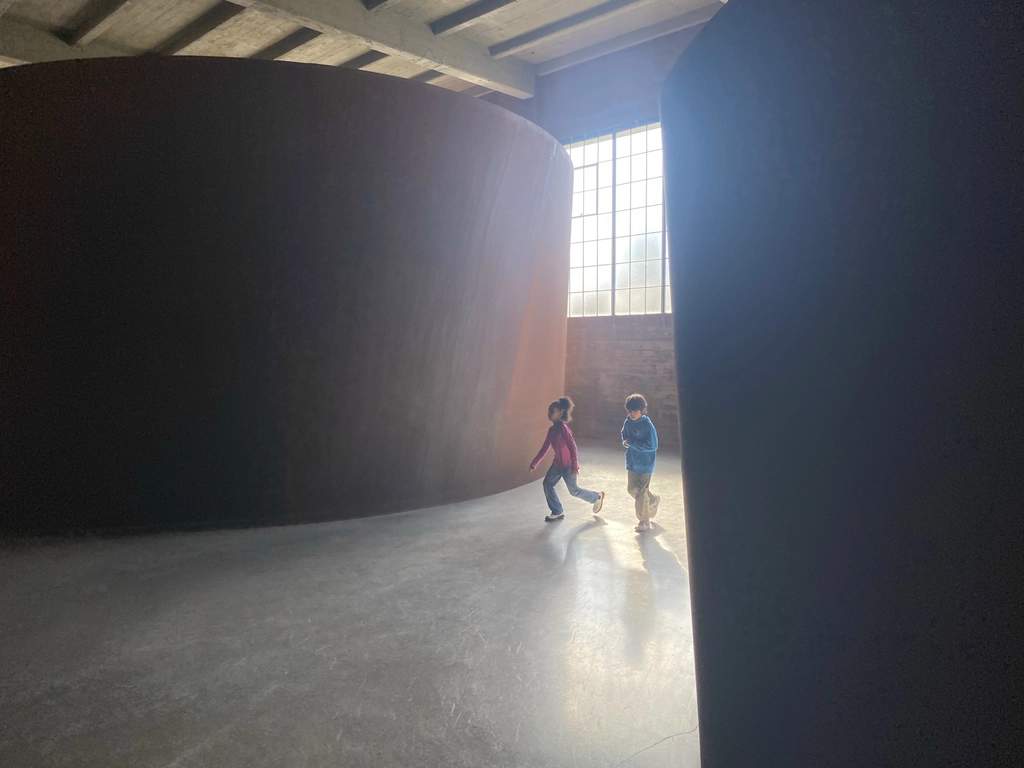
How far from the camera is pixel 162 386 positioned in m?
4.62

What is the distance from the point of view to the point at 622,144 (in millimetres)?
9633

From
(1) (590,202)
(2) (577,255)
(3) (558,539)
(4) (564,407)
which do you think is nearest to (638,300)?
(2) (577,255)

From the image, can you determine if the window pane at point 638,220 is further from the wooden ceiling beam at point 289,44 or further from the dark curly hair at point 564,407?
the dark curly hair at point 564,407

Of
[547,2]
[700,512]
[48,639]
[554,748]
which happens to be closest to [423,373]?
[48,639]

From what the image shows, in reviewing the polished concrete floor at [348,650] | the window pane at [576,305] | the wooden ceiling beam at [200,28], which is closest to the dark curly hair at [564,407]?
the polished concrete floor at [348,650]

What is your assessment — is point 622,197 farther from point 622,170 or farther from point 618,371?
point 618,371

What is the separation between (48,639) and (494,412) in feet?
12.0

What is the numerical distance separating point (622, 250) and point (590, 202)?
1007mm

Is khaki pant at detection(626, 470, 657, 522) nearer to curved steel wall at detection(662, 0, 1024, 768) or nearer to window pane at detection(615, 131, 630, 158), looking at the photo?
curved steel wall at detection(662, 0, 1024, 768)

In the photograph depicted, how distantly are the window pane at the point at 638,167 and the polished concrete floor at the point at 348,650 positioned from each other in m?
6.33

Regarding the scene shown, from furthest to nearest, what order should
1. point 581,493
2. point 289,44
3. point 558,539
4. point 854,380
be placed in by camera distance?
point 289,44 → point 581,493 → point 558,539 → point 854,380

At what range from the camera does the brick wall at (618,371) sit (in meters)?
8.99

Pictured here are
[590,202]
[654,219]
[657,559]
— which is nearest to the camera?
[657,559]

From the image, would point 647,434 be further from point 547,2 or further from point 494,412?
point 547,2
